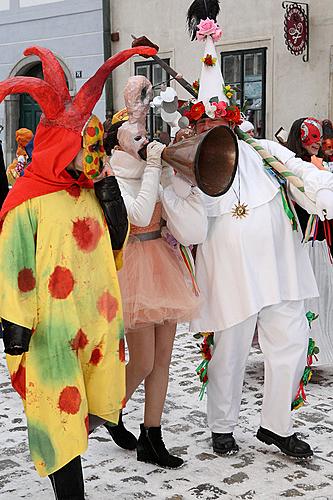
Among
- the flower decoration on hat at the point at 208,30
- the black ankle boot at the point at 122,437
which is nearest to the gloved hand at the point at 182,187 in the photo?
the flower decoration on hat at the point at 208,30

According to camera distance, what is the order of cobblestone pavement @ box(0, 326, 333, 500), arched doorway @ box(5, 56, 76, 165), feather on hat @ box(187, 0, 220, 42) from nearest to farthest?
cobblestone pavement @ box(0, 326, 333, 500), feather on hat @ box(187, 0, 220, 42), arched doorway @ box(5, 56, 76, 165)

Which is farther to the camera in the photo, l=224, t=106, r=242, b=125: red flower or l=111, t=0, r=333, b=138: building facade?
l=111, t=0, r=333, b=138: building facade

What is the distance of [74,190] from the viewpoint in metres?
3.49

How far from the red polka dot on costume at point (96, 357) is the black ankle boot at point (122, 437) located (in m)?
1.05

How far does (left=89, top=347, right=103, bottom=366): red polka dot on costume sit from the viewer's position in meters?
3.47

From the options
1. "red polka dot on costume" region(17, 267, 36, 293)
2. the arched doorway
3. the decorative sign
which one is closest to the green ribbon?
"red polka dot on costume" region(17, 267, 36, 293)

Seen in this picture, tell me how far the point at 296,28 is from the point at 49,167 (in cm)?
818

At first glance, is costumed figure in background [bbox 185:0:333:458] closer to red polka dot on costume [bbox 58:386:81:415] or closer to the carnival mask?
the carnival mask

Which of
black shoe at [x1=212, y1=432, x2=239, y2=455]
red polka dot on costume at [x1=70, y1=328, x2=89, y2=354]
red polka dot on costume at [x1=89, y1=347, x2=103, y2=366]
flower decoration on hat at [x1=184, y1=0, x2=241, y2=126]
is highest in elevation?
flower decoration on hat at [x1=184, y1=0, x2=241, y2=126]

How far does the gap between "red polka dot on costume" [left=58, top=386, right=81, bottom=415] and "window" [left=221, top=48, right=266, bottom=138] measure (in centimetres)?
859

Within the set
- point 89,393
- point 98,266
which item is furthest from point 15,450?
point 98,266

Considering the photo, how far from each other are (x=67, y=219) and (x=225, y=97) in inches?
50.2

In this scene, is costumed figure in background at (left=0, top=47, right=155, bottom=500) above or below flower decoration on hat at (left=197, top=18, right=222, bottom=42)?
below

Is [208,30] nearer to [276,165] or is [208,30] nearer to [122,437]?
[276,165]
